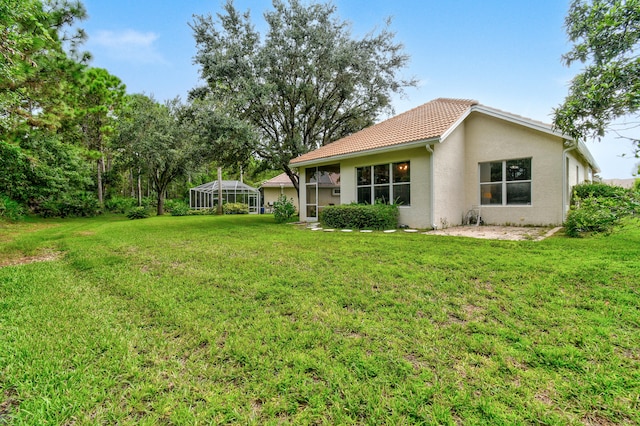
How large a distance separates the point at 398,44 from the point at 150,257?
15.2 metres

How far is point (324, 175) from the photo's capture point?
14.1 m

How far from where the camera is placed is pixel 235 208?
23547 mm

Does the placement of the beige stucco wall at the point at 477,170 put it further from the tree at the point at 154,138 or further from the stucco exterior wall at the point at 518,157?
the tree at the point at 154,138

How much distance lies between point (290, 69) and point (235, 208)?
1323cm

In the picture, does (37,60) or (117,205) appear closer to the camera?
(37,60)

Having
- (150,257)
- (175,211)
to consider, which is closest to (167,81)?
(175,211)

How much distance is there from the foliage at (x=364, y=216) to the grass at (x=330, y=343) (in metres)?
4.52

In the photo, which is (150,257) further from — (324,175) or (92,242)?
(324,175)

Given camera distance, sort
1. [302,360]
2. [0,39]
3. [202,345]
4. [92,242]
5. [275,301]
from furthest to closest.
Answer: [92,242], [0,39], [275,301], [202,345], [302,360]

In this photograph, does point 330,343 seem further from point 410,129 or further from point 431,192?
point 410,129

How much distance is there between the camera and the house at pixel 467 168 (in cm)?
879

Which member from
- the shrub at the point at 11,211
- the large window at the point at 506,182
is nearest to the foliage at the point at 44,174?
the shrub at the point at 11,211

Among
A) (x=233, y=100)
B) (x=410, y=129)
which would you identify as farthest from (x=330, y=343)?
(x=233, y=100)

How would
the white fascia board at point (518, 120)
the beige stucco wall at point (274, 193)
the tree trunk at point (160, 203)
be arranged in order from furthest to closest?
the beige stucco wall at point (274, 193) < the tree trunk at point (160, 203) < the white fascia board at point (518, 120)
